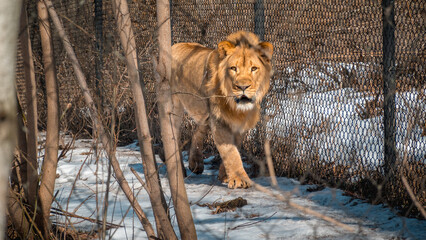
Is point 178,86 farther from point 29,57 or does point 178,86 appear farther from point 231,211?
point 29,57

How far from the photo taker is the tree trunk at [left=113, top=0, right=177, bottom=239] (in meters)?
2.26

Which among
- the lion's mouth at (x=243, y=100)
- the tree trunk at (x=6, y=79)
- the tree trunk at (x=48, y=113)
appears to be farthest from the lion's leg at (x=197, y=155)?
the tree trunk at (x=6, y=79)

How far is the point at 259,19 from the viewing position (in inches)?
205

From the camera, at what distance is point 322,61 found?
4773 millimetres

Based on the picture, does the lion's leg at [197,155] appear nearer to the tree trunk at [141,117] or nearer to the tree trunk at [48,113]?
the tree trunk at [48,113]

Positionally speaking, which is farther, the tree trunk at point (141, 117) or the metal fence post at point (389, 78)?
the metal fence post at point (389, 78)

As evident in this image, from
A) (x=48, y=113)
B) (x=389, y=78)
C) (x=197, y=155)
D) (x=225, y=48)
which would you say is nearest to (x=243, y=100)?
(x=225, y=48)

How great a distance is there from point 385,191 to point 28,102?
264 centimetres

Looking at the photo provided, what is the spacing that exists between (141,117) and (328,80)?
3359 mm

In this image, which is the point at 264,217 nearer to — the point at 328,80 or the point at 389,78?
the point at 389,78

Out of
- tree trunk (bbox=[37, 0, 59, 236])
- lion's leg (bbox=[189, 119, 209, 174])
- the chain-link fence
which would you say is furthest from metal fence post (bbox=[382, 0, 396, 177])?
tree trunk (bbox=[37, 0, 59, 236])

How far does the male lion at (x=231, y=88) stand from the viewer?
432cm

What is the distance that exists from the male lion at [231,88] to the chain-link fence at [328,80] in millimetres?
346

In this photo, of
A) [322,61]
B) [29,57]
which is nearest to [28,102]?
[29,57]
